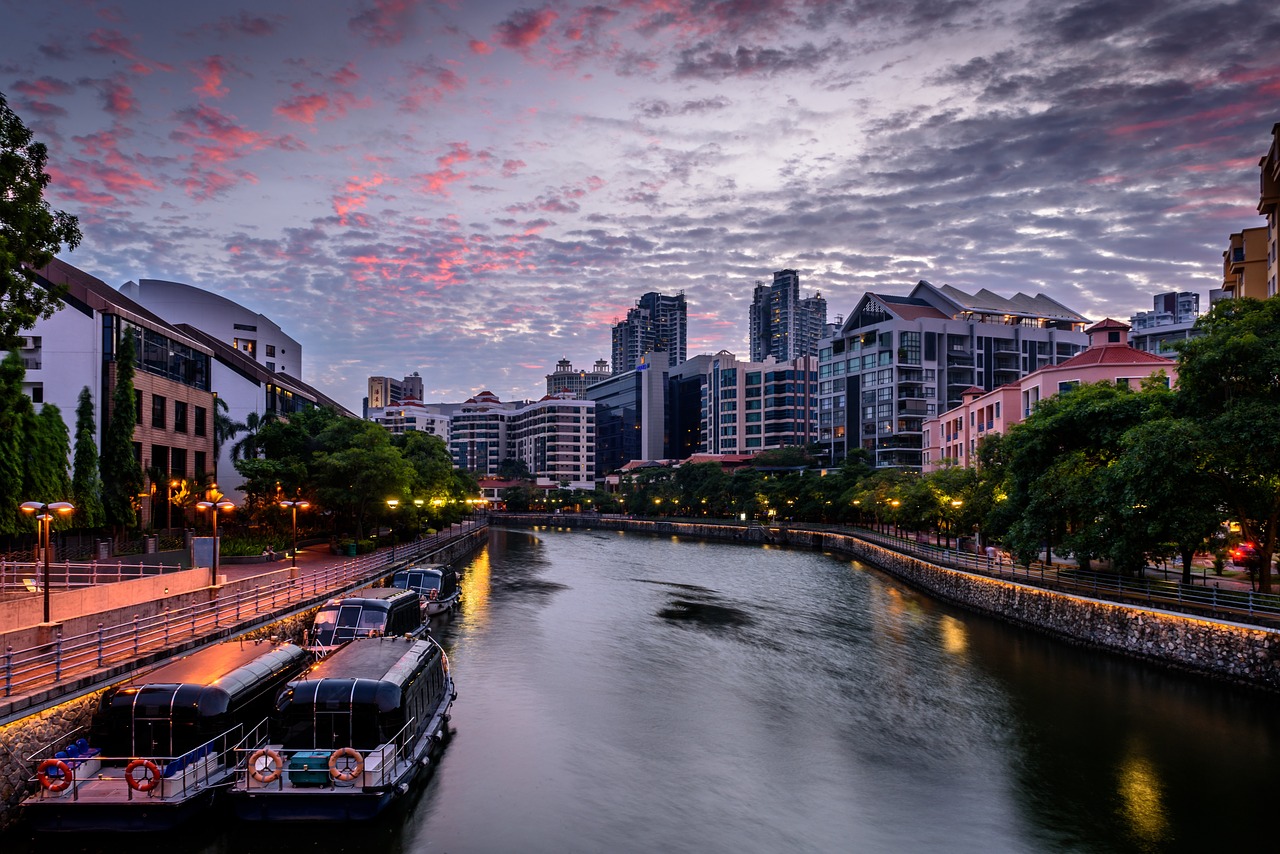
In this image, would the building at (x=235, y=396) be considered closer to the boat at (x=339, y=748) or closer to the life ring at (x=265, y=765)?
the boat at (x=339, y=748)

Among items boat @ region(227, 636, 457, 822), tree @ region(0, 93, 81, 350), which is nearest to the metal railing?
boat @ region(227, 636, 457, 822)

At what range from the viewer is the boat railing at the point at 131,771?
18.8 metres

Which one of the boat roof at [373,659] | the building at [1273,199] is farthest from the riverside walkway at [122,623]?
the building at [1273,199]

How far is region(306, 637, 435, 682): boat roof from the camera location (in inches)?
925

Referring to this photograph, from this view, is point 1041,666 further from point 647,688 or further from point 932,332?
point 932,332

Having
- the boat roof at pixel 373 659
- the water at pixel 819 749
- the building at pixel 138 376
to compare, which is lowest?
the water at pixel 819 749

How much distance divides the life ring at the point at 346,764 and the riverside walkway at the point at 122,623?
6.85 meters

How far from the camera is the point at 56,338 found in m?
52.2

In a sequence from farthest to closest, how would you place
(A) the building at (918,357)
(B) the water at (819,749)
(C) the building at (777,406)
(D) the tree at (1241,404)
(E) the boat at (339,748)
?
(C) the building at (777,406), (A) the building at (918,357), (D) the tree at (1241,404), (B) the water at (819,749), (E) the boat at (339,748)

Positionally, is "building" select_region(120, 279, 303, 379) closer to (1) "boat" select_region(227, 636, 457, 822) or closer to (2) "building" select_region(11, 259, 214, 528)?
(2) "building" select_region(11, 259, 214, 528)

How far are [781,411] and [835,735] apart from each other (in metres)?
167

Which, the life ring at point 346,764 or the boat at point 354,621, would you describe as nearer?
the life ring at point 346,764

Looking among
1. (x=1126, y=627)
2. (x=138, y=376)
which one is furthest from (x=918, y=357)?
(x=138, y=376)

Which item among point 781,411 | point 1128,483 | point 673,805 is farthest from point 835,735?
point 781,411
